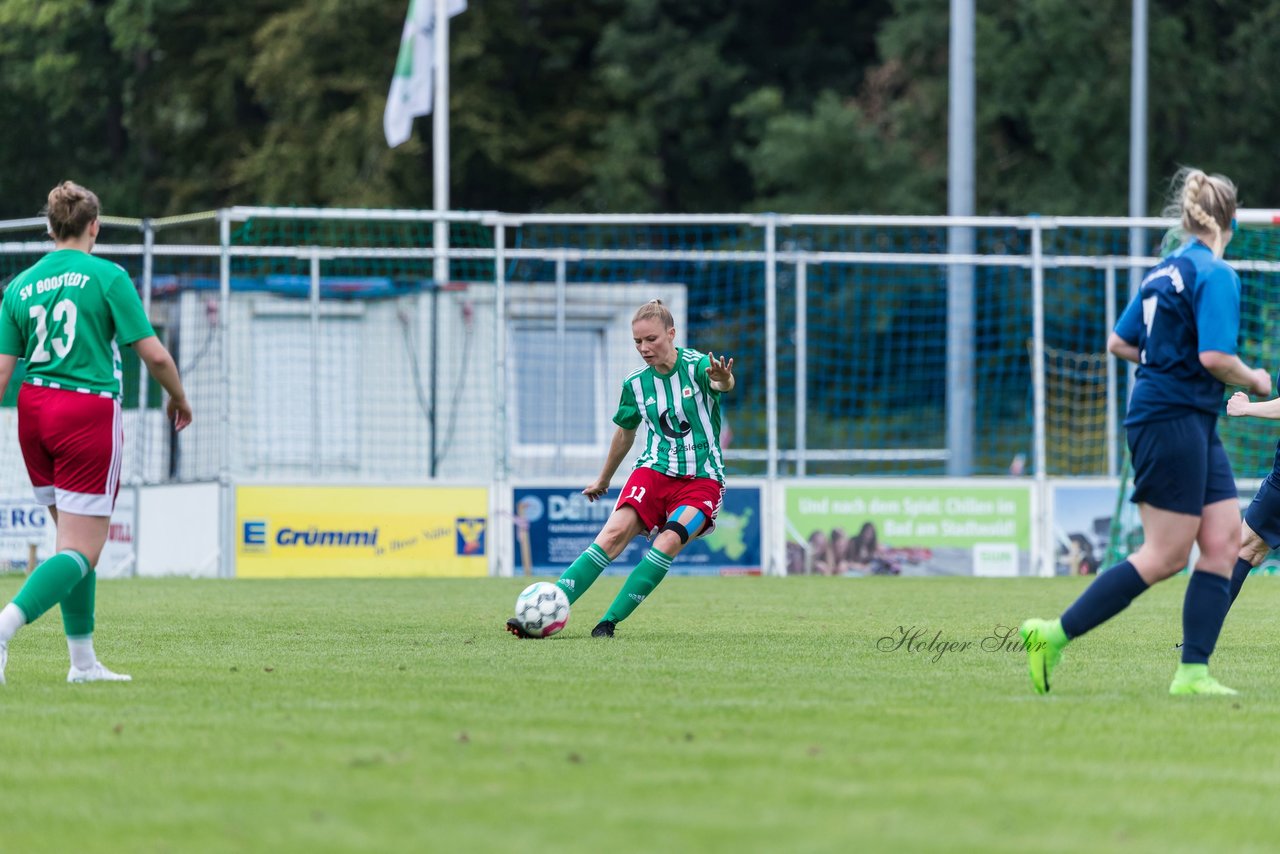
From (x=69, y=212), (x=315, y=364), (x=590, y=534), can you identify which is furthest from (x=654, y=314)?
(x=315, y=364)

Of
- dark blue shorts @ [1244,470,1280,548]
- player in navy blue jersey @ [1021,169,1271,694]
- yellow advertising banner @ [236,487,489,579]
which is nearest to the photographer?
player in navy blue jersey @ [1021,169,1271,694]

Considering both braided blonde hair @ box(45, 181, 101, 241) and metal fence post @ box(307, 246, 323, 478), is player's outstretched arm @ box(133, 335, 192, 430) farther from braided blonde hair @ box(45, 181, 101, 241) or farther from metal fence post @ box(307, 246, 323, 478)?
metal fence post @ box(307, 246, 323, 478)

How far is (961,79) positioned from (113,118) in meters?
24.2

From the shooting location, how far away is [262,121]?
3888 centimetres

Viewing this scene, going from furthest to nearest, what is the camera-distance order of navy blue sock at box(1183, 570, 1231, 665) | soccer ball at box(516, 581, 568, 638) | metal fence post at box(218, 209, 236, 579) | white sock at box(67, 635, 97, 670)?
1. metal fence post at box(218, 209, 236, 579)
2. soccer ball at box(516, 581, 568, 638)
3. white sock at box(67, 635, 97, 670)
4. navy blue sock at box(1183, 570, 1231, 665)

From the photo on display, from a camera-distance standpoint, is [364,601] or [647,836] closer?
[647,836]

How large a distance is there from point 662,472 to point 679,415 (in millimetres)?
307

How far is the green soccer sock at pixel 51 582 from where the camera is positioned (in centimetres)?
743

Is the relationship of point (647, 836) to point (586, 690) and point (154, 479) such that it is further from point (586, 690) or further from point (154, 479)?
point (154, 479)

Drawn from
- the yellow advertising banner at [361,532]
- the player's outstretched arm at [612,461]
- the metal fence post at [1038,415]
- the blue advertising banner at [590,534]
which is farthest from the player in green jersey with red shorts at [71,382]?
the metal fence post at [1038,415]

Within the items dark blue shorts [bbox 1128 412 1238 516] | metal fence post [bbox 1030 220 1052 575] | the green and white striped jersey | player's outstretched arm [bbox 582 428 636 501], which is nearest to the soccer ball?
player's outstretched arm [bbox 582 428 636 501]

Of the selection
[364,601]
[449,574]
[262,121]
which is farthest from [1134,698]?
[262,121]

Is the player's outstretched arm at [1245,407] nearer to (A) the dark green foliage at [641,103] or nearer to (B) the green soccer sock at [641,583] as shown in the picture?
(B) the green soccer sock at [641,583]

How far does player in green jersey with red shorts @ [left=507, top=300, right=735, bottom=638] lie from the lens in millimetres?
10047
